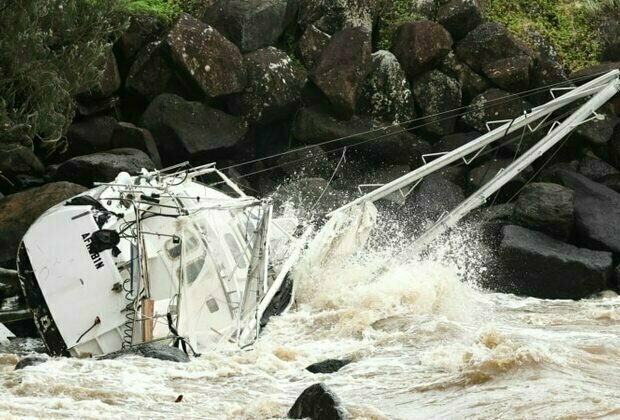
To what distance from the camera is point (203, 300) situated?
48.2 ft

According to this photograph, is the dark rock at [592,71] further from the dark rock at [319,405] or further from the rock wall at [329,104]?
the dark rock at [319,405]

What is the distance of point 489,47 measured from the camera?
88.9 feet

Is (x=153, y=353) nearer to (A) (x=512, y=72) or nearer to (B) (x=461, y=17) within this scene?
(A) (x=512, y=72)

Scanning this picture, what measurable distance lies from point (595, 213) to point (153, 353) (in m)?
12.6

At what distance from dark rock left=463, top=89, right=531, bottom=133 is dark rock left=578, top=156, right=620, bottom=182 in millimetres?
2063

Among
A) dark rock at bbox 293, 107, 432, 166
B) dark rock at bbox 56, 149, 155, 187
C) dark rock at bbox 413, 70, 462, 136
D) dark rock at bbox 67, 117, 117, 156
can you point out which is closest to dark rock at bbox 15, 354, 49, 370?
dark rock at bbox 56, 149, 155, 187

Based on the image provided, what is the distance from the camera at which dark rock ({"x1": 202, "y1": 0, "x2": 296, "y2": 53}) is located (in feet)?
88.0

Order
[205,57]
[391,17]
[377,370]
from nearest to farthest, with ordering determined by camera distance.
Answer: [377,370]
[205,57]
[391,17]

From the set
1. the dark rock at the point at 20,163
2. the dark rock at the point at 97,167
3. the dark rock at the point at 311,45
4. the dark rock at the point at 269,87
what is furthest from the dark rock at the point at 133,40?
the dark rock at the point at 97,167

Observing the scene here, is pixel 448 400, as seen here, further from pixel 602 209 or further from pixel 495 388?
pixel 602 209

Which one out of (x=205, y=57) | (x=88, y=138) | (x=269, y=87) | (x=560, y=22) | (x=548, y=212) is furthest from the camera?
(x=560, y=22)

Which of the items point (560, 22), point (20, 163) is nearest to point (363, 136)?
point (20, 163)

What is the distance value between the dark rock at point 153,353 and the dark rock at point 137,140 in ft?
34.5

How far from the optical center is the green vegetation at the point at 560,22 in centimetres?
2948
